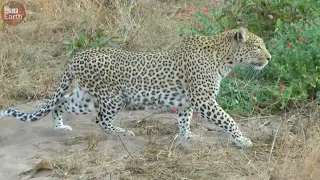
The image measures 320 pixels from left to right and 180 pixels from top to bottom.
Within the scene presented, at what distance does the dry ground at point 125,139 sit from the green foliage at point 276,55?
0.25 m

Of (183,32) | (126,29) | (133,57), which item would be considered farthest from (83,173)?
(126,29)

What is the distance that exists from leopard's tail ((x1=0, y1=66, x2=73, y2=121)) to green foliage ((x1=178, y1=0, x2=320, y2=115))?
1.77 m

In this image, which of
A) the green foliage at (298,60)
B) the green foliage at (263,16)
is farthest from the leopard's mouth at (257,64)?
the green foliage at (263,16)

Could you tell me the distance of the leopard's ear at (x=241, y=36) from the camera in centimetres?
720

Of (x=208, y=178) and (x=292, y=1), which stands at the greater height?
(x=292, y=1)

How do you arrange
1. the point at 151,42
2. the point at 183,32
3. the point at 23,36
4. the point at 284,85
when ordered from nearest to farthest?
the point at 284,85
the point at 183,32
the point at 151,42
the point at 23,36

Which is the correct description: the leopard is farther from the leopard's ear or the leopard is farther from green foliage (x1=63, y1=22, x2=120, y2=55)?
green foliage (x1=63, y1=22, x2=120, y2=55)

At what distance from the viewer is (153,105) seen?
24.4 ft

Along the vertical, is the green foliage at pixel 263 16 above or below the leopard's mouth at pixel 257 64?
above

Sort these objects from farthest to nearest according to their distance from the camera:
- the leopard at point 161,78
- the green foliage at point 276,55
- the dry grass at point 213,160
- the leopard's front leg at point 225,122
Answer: the green foliage at point 276,55, the leopard at point 161,78, the leopard's front leg at point 225,122, the dry grass at point 213,160

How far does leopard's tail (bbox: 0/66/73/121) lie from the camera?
7523mm

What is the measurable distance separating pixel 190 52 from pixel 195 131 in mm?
927

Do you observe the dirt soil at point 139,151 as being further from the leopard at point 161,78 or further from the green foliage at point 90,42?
the green foliage at point 90,42

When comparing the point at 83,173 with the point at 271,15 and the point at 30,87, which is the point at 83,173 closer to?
the point at 30,87
